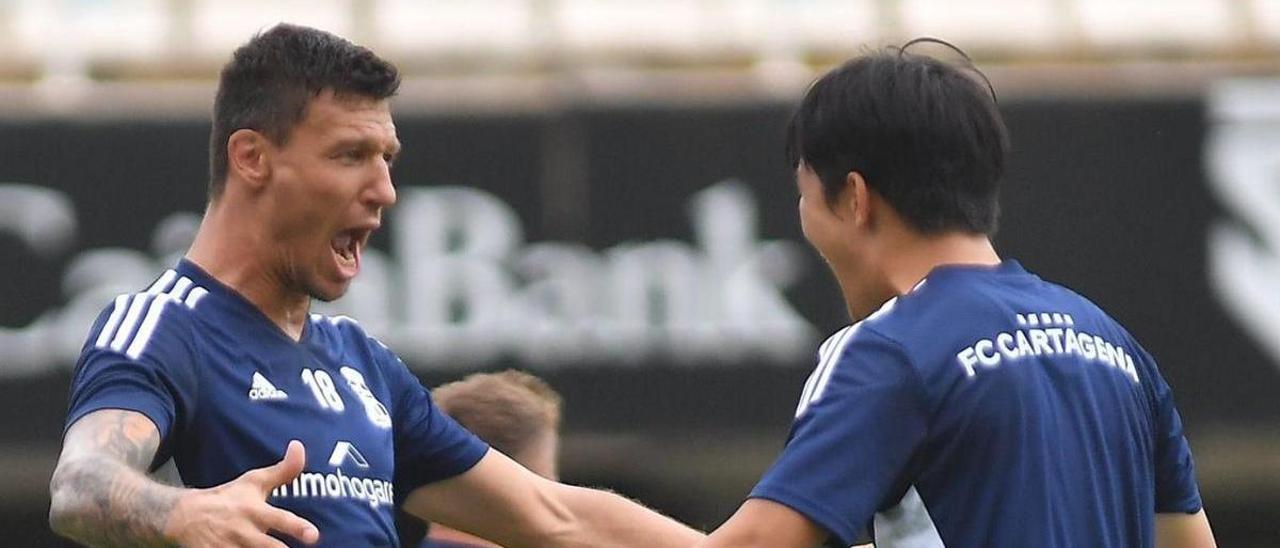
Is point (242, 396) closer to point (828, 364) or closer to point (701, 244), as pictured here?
point (828, 364)

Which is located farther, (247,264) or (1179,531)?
(247,264)

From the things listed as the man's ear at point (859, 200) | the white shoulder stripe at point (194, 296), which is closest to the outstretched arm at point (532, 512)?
the white shoulder stripe at point (194, 296)

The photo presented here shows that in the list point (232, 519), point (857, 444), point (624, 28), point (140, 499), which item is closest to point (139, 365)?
point (140, 499)

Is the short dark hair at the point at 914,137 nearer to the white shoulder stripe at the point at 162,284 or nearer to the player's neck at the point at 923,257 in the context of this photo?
the player's neck at the point at 923,257

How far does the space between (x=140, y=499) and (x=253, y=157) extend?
843 millimetres

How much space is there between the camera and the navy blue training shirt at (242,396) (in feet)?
12.6

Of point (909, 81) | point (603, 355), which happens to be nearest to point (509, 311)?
point (603, 355)

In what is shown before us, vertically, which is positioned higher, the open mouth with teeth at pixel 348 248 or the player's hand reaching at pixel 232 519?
the open mouth with teeth at pixel 348 248

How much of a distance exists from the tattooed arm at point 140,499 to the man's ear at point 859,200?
97cm

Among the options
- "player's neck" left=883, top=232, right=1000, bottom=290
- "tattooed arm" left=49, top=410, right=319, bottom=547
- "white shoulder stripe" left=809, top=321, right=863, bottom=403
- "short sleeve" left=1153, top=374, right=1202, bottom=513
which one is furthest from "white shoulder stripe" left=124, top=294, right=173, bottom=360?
"short sleeve" left=1153, top=374, right=1202, bottom=513

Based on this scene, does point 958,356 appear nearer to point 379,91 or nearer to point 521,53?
point 379,91

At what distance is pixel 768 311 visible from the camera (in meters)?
8.30

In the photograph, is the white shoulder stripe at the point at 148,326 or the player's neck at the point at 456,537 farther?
the player's neck at the point at 456,537

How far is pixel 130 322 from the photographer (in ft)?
12.8
